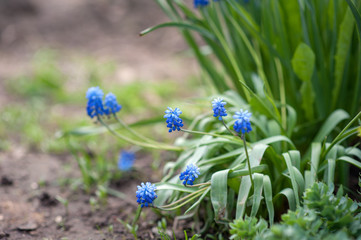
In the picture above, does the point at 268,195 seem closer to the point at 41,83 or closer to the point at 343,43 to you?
the point at 343,43

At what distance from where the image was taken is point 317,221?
1.27 meters

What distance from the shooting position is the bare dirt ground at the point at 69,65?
194 centimetres

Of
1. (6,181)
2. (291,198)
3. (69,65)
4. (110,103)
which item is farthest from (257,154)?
(69,65)

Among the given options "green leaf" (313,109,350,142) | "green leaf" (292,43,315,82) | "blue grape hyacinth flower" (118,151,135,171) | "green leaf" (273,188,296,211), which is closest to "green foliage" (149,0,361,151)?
"green leaf" (292,43,315,82)

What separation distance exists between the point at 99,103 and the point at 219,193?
2.30 feet

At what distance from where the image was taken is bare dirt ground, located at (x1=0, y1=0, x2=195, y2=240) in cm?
194

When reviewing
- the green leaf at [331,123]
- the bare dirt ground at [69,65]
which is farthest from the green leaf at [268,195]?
the bare dirt ground at [69,65]

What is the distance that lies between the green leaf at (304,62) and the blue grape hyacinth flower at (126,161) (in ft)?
3.64

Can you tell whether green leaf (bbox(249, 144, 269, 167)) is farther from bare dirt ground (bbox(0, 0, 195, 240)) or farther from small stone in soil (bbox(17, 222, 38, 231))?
small stone in soil (bbox(17, 222, 38, 231))

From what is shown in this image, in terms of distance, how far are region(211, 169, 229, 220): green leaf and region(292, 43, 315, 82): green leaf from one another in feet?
2.34

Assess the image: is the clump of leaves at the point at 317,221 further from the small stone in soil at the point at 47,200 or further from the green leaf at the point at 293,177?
the small stone in soil at the point at 47,200

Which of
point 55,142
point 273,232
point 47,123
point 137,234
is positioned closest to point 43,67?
point 47,123

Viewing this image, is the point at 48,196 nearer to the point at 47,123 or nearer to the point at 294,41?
the point at 47,123

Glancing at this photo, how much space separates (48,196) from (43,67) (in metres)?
1.91
